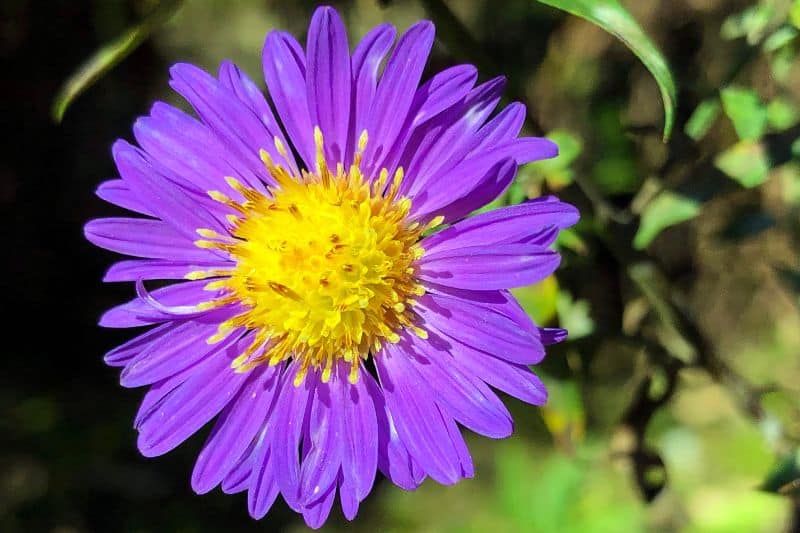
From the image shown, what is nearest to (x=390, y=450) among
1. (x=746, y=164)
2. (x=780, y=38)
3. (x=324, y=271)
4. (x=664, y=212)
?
(x=324, y=271)

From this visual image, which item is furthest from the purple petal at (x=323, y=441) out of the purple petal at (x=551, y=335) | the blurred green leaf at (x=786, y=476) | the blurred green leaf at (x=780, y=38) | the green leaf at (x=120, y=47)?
the blurred green leaf at (x=780, y=38)

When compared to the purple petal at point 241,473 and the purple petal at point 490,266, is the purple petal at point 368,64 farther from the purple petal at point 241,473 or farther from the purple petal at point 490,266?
the purple petal at point 241,473

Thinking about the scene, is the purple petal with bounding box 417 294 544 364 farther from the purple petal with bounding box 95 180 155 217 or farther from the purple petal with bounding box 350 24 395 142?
the purple petal with bounding box 95 180 155 217

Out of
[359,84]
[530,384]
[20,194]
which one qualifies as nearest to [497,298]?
[530,384]

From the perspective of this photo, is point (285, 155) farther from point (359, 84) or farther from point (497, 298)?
point (497, 298)

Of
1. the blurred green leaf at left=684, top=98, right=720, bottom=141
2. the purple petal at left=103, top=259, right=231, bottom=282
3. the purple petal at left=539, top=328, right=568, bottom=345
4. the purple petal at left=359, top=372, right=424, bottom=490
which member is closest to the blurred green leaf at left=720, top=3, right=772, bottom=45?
the blurred green leaf at left=684, top=98, right=720, bottom=141
